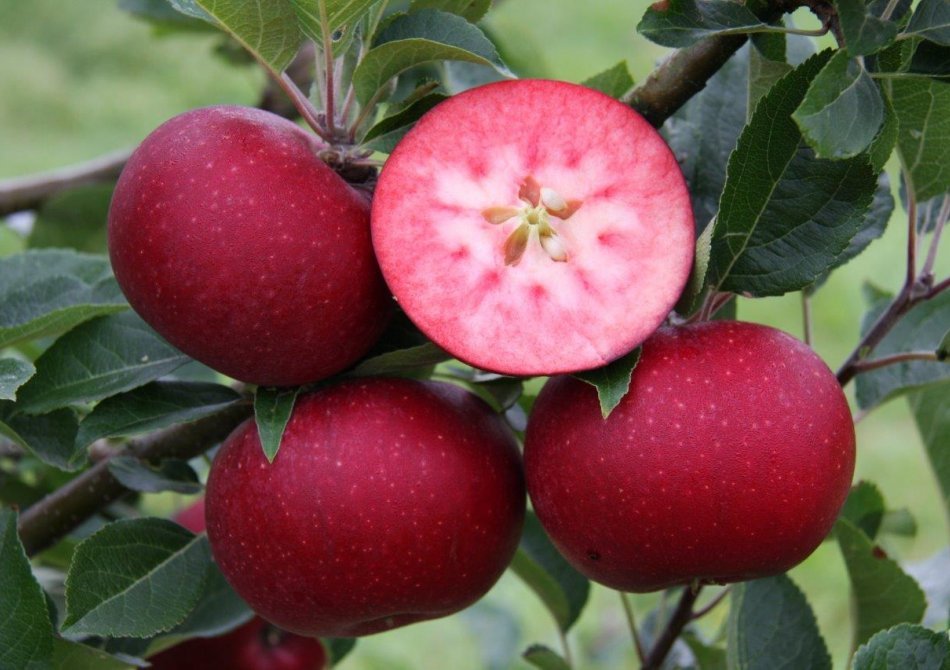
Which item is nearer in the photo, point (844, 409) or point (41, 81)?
point (844, 409)

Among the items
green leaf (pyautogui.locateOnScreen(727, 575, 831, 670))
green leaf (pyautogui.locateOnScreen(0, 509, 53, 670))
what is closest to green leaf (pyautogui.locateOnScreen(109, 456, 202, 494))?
green leaf (pyautogui.locateOnScreen(0, 509, 53, 670))

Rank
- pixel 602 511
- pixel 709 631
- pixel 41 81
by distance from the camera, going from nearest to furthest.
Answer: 1. pixel 602 511
2. pixel 709 631
3. pixel 41 81

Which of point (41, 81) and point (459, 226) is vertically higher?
point (459, 226)

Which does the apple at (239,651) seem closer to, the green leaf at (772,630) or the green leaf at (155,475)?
the green leaf at (155,475)

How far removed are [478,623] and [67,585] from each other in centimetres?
86

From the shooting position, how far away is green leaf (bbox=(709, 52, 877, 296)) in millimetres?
718

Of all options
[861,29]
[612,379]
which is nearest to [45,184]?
[612,379]

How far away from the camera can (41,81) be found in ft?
13.4

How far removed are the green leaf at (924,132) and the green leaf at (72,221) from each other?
35.0 inches

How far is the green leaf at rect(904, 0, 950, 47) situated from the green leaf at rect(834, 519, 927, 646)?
0.38 meters

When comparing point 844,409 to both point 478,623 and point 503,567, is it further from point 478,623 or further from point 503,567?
point 478,623

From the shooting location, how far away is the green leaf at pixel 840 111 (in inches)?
24.9

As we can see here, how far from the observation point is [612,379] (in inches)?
27.4

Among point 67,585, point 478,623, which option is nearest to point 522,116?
point 67,585
